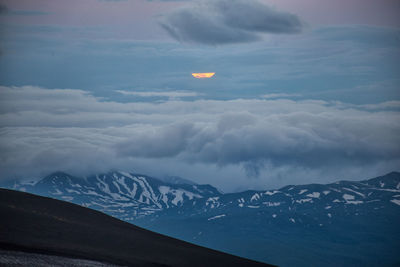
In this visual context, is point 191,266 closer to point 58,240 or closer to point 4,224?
point 58,240

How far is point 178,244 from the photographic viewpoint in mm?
134500

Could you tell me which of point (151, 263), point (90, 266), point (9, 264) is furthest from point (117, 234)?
point (9, 264)

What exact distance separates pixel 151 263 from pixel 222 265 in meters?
28.2

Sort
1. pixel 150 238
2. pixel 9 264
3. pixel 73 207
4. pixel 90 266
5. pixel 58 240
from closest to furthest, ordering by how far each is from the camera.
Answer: pixel 9 264
pixel 90 266
pixel 58 240
pixel 150 238
pixel 73 207

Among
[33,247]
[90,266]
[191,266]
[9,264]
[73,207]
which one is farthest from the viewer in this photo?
[73,207]

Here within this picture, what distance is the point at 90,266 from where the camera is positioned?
73.2 meters

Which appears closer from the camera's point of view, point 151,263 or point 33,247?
point 33,247

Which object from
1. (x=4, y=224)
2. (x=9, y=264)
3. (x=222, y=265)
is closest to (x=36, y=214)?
(x=4, y=224)

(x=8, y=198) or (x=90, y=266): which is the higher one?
(x=8, y=198)

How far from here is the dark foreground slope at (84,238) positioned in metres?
88.6

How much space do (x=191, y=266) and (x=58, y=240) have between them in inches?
1221

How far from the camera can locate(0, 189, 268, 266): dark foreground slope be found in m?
88.6

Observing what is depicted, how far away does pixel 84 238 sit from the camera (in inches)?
4269

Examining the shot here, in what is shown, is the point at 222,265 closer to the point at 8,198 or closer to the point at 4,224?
the point at 4,224
